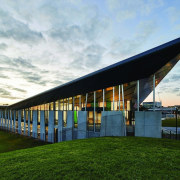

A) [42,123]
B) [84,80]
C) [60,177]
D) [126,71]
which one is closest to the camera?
[60,177]

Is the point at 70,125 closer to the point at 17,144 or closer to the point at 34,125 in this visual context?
the point at 17,144

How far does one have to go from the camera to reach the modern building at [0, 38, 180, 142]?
12312 mm

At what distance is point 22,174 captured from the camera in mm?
5672

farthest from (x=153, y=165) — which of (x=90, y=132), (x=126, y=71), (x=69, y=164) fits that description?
(x=90, y=132)

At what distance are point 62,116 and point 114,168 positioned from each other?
17.7 meters

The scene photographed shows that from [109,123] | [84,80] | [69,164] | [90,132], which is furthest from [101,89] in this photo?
[69,164]

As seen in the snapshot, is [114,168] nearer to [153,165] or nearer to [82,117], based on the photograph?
[153,165]

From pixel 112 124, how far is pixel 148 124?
13.2 ft

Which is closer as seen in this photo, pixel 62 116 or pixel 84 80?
pixel 84 80

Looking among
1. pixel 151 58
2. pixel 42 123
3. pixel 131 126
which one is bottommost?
pixel 42 123

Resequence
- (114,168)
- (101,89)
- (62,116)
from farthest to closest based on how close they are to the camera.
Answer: (62,116) → (101,89) → (114,168)

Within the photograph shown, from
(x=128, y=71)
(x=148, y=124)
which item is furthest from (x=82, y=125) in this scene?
(x=128, y=71)

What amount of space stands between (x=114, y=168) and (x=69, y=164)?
2.17m

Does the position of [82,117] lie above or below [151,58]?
below
